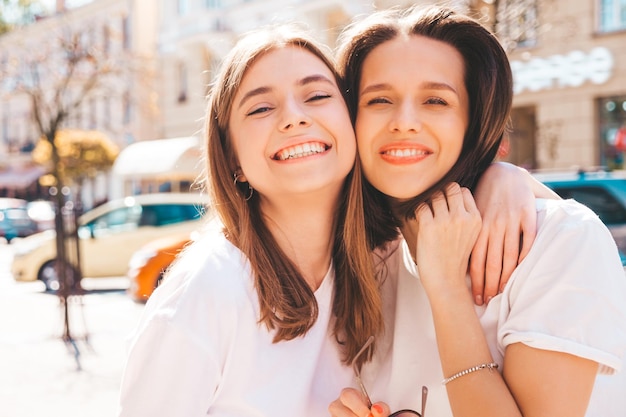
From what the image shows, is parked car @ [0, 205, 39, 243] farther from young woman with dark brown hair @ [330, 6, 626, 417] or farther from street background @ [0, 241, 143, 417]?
young woman with dark brown hair @ [330, 6, 626, 417]

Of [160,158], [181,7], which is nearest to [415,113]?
[160,158]

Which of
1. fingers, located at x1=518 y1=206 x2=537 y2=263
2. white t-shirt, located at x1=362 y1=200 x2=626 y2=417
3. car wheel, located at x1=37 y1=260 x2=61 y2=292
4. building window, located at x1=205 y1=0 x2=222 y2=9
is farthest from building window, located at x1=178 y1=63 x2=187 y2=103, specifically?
fingers, located at x1=518 y1=206 x2=537 y2=263

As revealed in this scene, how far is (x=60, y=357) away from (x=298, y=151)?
5515mm

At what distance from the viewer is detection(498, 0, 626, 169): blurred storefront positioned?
12.8 metres

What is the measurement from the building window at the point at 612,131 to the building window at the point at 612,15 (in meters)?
1.42

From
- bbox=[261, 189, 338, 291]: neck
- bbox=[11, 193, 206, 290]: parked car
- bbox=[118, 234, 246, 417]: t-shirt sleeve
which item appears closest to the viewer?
bbox=[118, 234, 246, 417]: t-shirt sleeve

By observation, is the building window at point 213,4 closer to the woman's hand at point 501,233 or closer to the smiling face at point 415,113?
the smiling face at point 415,113

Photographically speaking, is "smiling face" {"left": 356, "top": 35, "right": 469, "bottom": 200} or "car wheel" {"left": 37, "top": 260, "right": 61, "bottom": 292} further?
"car wheel" {"left": 37, "top": 260, "right": 61, "bottom": 292}

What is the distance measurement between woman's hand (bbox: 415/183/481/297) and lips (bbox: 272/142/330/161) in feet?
1.28

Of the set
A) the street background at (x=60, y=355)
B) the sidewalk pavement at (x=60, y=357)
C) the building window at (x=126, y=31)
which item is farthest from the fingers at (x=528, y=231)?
the building window at (x=126, y=31)

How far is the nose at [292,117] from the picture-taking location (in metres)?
1.94

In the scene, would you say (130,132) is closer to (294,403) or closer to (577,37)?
(577,37)

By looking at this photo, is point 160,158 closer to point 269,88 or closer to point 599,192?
point 599,192

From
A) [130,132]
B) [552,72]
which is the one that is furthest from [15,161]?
[552,72]
